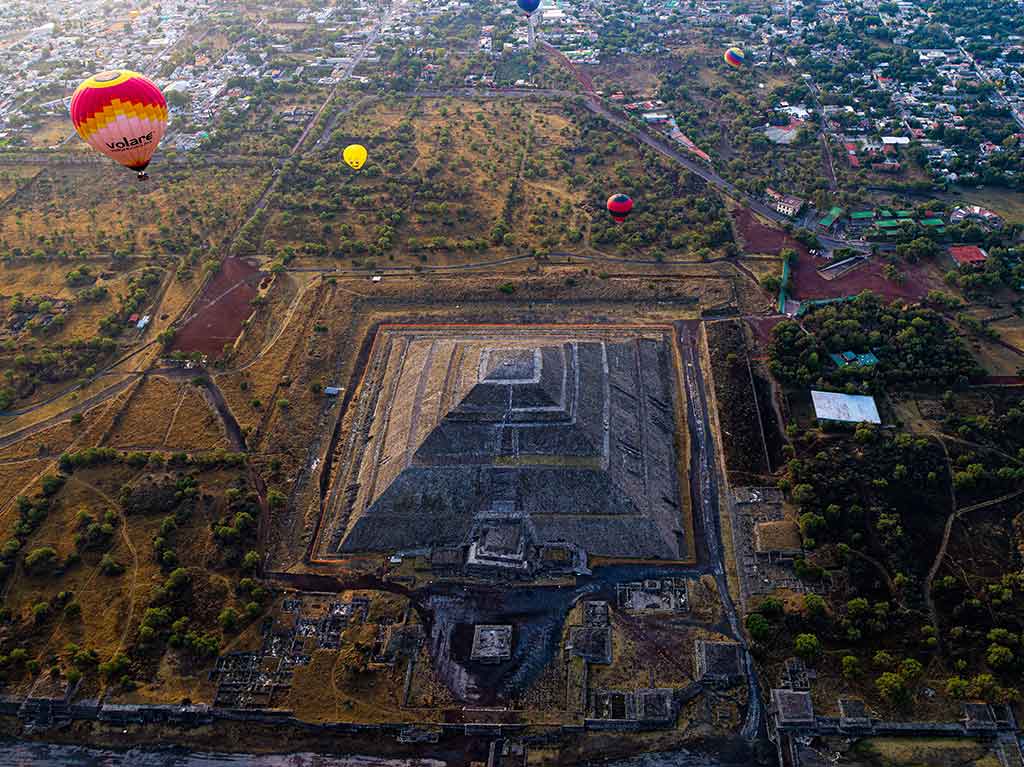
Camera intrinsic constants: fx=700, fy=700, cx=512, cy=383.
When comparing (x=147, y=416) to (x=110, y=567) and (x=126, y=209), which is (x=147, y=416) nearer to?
(x=110, y=567)

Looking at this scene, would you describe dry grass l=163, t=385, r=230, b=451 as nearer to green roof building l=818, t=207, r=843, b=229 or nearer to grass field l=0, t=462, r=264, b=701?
grass field l=0, t=462, r=264, b=701

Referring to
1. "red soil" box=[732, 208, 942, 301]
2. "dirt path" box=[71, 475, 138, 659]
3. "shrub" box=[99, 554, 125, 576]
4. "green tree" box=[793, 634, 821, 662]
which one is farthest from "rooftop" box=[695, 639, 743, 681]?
"shrub" box=[99, 554, 125, 576]

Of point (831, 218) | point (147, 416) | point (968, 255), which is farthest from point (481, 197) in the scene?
point (968, 255)

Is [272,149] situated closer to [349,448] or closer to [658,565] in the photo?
[349,448]

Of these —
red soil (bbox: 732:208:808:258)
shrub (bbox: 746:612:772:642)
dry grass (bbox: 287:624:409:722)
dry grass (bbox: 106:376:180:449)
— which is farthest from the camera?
red soil (bbox: 732:208:808:258)

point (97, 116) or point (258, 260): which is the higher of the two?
point (97, 116)

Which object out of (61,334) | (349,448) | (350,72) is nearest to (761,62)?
(350,72)

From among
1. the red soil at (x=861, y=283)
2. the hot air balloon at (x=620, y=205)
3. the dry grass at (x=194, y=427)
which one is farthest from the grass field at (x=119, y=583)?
the red soil at (x=861, y=283)

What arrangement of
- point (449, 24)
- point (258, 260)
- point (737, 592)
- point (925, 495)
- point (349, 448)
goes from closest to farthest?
point (737, 592), point (925, 495), point (349, 448), point (258, 260), point (449, 24)
